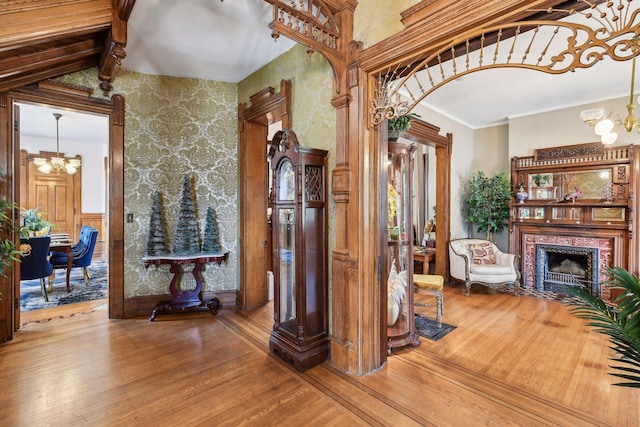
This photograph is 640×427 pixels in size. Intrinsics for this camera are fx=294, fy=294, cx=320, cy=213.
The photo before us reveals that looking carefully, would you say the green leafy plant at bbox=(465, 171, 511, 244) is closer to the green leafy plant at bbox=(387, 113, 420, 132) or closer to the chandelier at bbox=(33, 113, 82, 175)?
the green leafy plant at bbox=(387, 113, 420, 132)

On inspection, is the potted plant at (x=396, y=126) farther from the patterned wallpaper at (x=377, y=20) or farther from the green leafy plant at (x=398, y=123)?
the patterned wallpaper at (x=377, y=20)

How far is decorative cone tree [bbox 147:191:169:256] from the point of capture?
3.67m

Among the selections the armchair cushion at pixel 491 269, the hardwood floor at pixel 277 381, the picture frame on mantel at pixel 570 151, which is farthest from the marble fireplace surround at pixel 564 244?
the hardwood floor at pixel 277 381

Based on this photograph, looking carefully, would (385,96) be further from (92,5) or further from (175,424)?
(175,424)

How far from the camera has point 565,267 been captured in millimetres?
5121

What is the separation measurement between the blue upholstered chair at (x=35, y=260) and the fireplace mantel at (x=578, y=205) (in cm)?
750

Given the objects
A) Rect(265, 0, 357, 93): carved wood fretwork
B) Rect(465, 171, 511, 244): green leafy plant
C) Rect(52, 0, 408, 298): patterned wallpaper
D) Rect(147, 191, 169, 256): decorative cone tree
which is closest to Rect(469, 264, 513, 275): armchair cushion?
Rect(465, 171, 511, 244): green leafy plant

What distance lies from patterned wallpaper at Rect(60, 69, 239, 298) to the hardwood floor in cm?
83

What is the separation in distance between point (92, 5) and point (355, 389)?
3633 mm

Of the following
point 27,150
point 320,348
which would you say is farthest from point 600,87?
point 27,150

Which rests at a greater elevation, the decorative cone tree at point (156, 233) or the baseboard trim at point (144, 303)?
the decorative cone tree at point (156, 233)

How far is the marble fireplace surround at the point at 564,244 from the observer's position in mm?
4586

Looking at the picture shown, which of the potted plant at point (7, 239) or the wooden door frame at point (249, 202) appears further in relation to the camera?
the wooden door frame at point (249, 202)

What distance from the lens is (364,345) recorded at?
2.39 m
